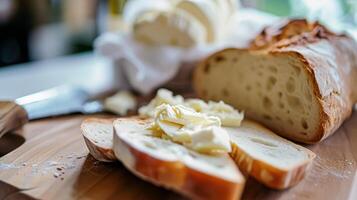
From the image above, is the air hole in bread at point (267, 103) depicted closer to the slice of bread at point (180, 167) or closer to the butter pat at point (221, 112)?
the butter pat at point (221, 112)

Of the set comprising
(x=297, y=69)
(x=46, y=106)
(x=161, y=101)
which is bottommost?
(x=46, y=106)

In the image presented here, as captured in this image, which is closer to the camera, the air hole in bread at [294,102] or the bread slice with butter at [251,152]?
the bread slice with butter at [251,152]

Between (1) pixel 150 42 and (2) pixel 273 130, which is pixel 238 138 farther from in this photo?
(1) pixel 150 42

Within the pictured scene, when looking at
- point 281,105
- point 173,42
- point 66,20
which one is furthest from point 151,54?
point 66,20

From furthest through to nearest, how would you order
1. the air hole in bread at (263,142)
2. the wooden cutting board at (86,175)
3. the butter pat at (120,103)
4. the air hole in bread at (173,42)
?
the air hole in bread at (173,42) < the butter pat at (120,103) < the air hole in bread at (263,142) < the wooden cutting board at (86,175)

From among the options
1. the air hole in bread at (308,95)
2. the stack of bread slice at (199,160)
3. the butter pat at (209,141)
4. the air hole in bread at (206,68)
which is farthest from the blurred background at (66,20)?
the butter pat at (209,141)

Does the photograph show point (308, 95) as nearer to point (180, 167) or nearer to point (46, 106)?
point (180, 167)

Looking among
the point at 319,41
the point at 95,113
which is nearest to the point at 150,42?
the point at 95,113
